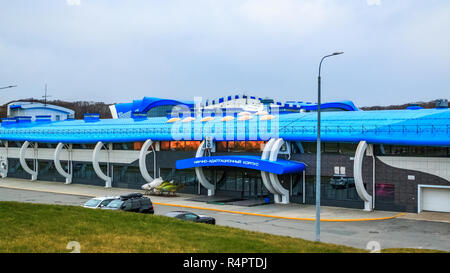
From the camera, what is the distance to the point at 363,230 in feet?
92.4

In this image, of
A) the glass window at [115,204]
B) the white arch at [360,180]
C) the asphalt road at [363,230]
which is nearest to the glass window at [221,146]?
the asphalt road at [363,230]

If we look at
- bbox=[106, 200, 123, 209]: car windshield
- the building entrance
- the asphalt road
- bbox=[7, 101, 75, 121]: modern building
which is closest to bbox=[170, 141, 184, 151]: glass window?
the building entrance

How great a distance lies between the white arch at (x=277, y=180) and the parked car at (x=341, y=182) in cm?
381

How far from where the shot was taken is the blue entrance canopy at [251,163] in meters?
36.8

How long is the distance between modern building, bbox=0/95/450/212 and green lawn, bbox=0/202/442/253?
17636 millimetres

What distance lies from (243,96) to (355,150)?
23.9 meters

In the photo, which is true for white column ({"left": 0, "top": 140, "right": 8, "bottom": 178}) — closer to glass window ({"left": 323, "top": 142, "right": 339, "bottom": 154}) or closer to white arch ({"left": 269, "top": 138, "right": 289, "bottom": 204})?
white arch ({"left": 269, "top": 138, "right": 289, "bottom": 204})

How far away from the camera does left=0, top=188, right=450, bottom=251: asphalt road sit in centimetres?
2441

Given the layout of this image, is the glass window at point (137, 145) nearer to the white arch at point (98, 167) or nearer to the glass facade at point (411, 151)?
the white arch at point (98, 167)

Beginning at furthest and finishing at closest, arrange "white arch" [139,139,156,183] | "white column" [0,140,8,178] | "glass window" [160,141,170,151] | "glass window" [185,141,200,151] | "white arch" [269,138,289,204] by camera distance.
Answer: "white column" [0,140,8,178] → "white arch" [139,139,156,183] → "glass window" [160,141,170,151] → "glass window" [185,141,200,151] → "white arch" [269,138,289,204]

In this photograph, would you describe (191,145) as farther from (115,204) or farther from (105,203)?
(115,204)

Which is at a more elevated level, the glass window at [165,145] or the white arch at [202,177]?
the glass window at [165,145]
